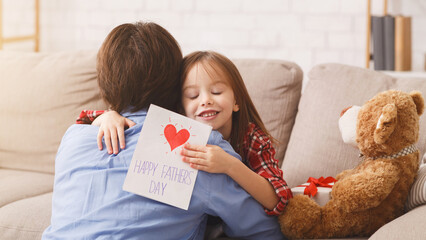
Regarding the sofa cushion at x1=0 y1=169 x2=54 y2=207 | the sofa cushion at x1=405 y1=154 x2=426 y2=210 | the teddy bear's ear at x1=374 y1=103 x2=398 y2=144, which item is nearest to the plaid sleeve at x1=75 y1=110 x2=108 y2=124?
the sofa cushion at x1=0 y1=169 x2=54 y2=207

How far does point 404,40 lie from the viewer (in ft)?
8.85

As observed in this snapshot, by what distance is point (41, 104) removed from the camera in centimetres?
211

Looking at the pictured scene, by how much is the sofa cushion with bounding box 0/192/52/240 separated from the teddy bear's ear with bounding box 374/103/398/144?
1050 millimetres

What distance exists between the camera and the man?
3.81ft

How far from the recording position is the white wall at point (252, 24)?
2.90 meters

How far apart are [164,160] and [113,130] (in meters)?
0.15

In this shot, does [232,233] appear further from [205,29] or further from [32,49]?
[32,49]

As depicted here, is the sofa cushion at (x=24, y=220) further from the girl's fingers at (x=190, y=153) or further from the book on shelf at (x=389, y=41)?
the book on shelf at (x=389, y=41)

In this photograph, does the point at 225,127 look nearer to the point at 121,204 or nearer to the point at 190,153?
the point at 190,153

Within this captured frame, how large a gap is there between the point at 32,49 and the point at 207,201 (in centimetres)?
264

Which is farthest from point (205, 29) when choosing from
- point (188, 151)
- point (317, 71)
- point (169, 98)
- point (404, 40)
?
point (188, 151)

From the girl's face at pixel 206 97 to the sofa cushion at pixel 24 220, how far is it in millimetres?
645

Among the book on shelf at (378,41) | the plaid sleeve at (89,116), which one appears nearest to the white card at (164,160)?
the plaid sleeve at (89,116)

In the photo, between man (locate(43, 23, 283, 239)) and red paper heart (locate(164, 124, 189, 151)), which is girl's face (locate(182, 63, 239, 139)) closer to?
man (locate(43, 23, 283, 239))
